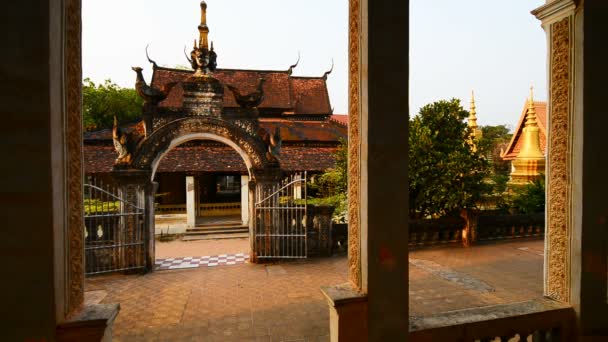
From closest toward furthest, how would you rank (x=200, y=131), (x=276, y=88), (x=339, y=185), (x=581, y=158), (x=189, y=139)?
1. (x=581, y=158)
2. (x=200, y=131)
3. (x=189, y=139)
4. (x=339, y=185)
5. (x=276, y=88)

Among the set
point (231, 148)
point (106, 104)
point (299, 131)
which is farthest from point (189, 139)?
point (106, 104)

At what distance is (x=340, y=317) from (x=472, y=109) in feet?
58.8

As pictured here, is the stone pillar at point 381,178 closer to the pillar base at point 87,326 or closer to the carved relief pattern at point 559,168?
the pillar base at point 87,326

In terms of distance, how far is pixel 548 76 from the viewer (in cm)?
300

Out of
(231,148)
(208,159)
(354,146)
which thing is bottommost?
(354,146)

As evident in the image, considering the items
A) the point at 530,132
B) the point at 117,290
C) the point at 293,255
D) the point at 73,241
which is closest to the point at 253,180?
the point at 293,255

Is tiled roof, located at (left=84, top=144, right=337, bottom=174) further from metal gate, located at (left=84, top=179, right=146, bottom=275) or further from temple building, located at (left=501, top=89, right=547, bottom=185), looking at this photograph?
temple building, located at (left=501, top=89, right=547, bottom=185)

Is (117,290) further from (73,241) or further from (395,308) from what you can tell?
(395,308)

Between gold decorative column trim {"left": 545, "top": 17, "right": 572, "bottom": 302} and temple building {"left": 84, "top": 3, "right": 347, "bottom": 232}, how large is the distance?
8.22 m

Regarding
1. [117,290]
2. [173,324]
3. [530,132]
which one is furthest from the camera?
[530,132]

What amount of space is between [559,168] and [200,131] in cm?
673

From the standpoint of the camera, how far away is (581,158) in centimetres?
270

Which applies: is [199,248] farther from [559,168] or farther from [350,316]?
[559,168]

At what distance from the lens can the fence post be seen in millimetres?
8953
